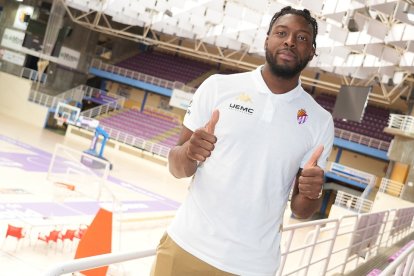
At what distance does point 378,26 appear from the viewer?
45.0ft

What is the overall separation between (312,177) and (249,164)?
25 cm

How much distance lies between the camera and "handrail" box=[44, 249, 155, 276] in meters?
1.71

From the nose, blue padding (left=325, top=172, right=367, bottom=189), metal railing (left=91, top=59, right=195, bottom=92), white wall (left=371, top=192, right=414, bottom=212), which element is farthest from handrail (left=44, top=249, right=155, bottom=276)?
metal railing (left=91, top=59, right=195, bottom=92)

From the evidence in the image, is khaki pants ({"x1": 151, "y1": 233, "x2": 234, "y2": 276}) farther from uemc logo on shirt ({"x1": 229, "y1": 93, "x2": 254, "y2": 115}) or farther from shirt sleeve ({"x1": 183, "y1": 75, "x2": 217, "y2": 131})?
uemc logo on shirt ({"x1": 229, "y1": 93, "x2": 254, "y2": 115})

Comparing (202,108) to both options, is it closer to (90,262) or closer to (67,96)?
(90,262)

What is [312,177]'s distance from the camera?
6.20 feet

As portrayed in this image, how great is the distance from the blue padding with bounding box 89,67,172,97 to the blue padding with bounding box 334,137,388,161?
10.9 metres

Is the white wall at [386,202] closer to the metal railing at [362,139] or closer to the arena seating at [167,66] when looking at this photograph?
the metal railing at [362,139]

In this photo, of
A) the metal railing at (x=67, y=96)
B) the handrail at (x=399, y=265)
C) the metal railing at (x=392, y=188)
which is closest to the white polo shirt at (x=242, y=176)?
the handrail at (x=399, y=265)

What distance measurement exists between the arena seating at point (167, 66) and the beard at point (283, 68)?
3074cm

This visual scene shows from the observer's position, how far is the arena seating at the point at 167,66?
3294 centimetres

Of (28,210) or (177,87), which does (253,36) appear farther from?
(28,210)

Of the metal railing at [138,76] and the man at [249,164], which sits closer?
the man at [249,164]

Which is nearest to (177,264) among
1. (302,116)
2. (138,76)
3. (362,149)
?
(302,116)
